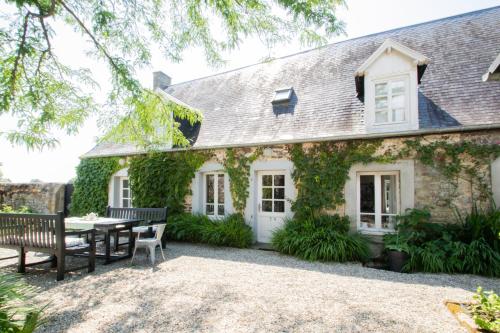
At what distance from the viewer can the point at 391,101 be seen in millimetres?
6984

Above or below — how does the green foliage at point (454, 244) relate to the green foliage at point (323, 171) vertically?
below

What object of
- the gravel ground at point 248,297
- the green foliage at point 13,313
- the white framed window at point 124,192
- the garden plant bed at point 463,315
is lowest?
the gravel ground at point 248,297

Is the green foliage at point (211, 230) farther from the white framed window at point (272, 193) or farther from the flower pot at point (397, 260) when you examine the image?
the flower pot at point (397, 260)

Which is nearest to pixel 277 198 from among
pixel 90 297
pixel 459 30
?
pixel 90 297

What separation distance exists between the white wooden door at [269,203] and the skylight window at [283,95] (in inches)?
97.7

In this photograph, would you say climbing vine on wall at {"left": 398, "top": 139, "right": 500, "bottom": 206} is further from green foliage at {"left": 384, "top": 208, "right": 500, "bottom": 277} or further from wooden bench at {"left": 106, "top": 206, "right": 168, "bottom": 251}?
wooden bench at {"left": 106, "top": 206, "right": 168, "bottom": 251}

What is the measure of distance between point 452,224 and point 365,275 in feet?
7.90

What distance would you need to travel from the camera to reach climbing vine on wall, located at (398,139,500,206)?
5918 millimetres

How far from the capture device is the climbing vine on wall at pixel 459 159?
5.92m

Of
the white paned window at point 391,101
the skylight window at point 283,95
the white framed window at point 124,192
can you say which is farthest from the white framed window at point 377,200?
the white framed window at point 124,192

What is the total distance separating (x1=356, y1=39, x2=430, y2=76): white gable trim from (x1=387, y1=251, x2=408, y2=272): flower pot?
436 centimetres

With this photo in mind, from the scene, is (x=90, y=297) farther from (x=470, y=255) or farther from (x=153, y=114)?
(x=470, y=255)

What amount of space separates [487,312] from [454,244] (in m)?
2.62

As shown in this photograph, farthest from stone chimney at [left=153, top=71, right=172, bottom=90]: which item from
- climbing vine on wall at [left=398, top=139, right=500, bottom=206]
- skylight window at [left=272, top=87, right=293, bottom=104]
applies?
climbing vine on wall at [left=398, top=139, right=500, bottom=206]
